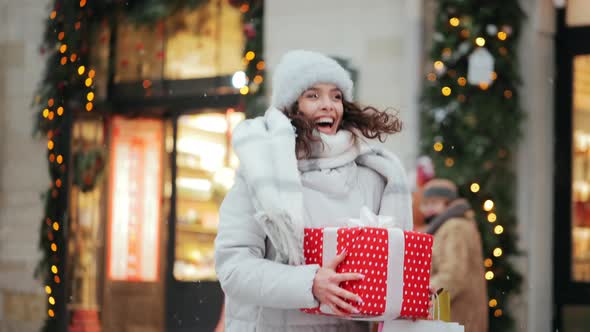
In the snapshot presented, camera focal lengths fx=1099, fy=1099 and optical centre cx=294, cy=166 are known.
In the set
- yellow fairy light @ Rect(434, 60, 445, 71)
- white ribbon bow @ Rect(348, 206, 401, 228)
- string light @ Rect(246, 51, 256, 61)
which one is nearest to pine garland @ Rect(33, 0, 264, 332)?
string light @ Rect(246, 51, 256, 61)

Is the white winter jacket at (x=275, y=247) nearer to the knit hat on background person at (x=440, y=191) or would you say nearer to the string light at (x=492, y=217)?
the knit hat on background person at (x=440, y=191)

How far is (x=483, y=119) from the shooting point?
309 inches

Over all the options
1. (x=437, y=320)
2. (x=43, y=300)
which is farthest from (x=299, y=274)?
(x=43, y=300)

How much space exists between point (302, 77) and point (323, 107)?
0.10 meters

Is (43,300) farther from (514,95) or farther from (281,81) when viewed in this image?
(281,81)

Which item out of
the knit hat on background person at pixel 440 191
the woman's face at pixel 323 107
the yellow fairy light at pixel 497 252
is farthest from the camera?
the yellow fairy light at pixel 497 252

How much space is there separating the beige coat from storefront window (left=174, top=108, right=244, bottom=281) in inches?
116

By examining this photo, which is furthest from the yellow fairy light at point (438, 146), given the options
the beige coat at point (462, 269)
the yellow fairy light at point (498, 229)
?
the beige coat at point (462, 269)

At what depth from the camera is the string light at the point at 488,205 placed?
7805 millimetres

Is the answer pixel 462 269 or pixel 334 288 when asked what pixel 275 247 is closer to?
pixel 334 288

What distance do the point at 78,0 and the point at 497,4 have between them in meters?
3.85

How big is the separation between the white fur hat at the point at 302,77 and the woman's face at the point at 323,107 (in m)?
0.02

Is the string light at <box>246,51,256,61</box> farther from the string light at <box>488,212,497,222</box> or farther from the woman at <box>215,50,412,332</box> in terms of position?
the woman at <box>215,50,412,332</box>

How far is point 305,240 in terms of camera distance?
2857 millimetres
